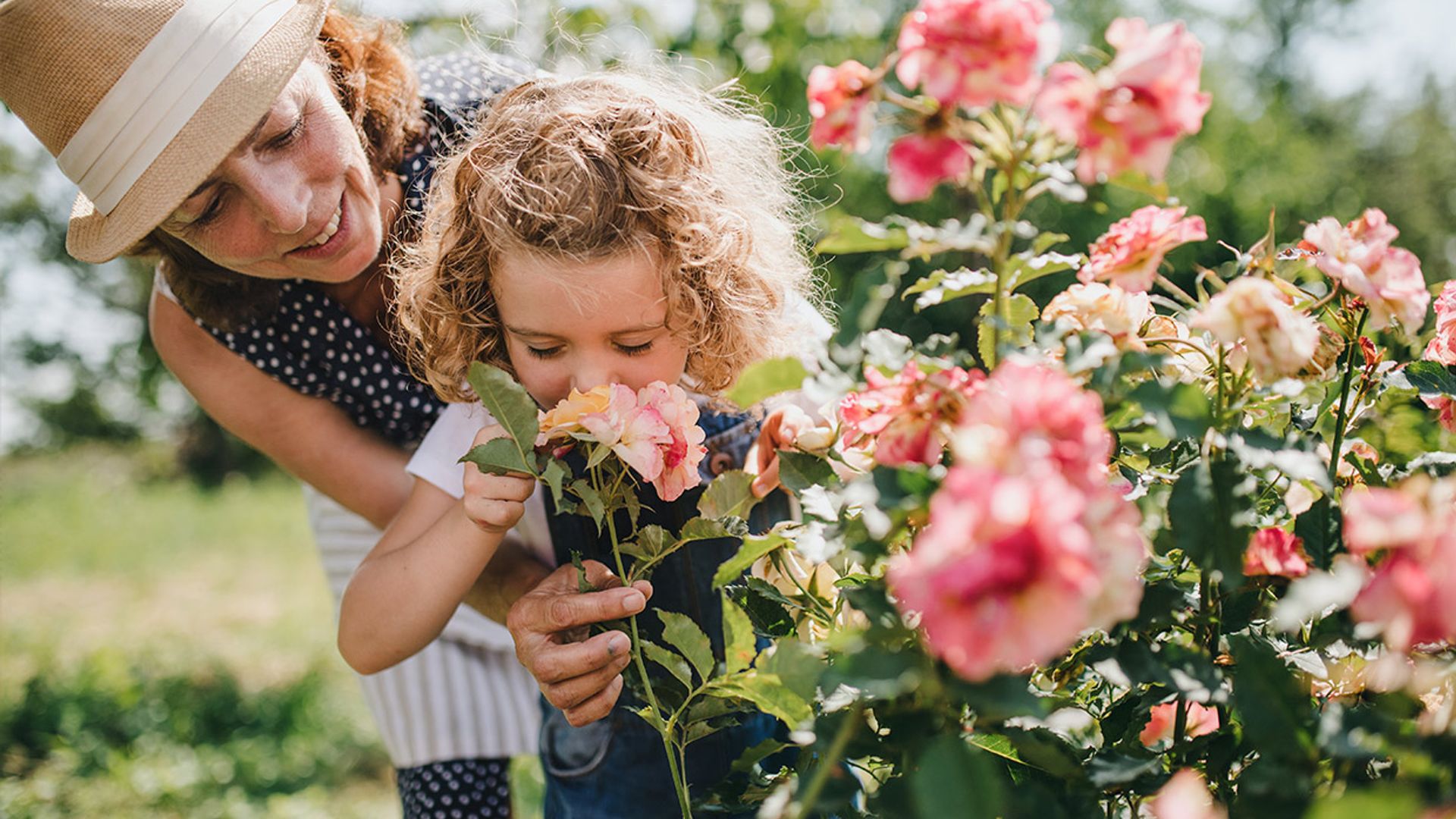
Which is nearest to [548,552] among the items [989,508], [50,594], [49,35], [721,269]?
[721,269]

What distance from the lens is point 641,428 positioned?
0.98 meters

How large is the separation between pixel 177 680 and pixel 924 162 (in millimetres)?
4500

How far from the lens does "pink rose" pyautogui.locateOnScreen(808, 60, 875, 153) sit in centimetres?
70

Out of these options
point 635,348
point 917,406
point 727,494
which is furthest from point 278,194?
point 917,406

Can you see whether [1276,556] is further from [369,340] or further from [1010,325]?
[369,340]

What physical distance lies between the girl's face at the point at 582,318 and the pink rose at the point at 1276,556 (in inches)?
30.2

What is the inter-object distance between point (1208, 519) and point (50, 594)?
705cm

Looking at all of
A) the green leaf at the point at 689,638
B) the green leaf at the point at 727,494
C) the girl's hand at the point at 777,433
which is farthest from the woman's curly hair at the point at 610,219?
the green leaf at the point at 689,638

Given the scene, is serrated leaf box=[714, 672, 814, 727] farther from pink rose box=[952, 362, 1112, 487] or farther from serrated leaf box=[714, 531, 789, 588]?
pink rose box=[952, 362, 1112, 487]

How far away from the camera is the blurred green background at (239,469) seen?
11.1 feet

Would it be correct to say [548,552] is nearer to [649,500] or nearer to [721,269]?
[649,500]

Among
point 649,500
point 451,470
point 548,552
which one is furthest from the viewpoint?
point 548,552

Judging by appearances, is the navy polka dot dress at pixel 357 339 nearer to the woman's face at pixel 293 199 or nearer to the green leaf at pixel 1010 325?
the woman's face at pixel 293 199

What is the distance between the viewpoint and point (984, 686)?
1.96ft
